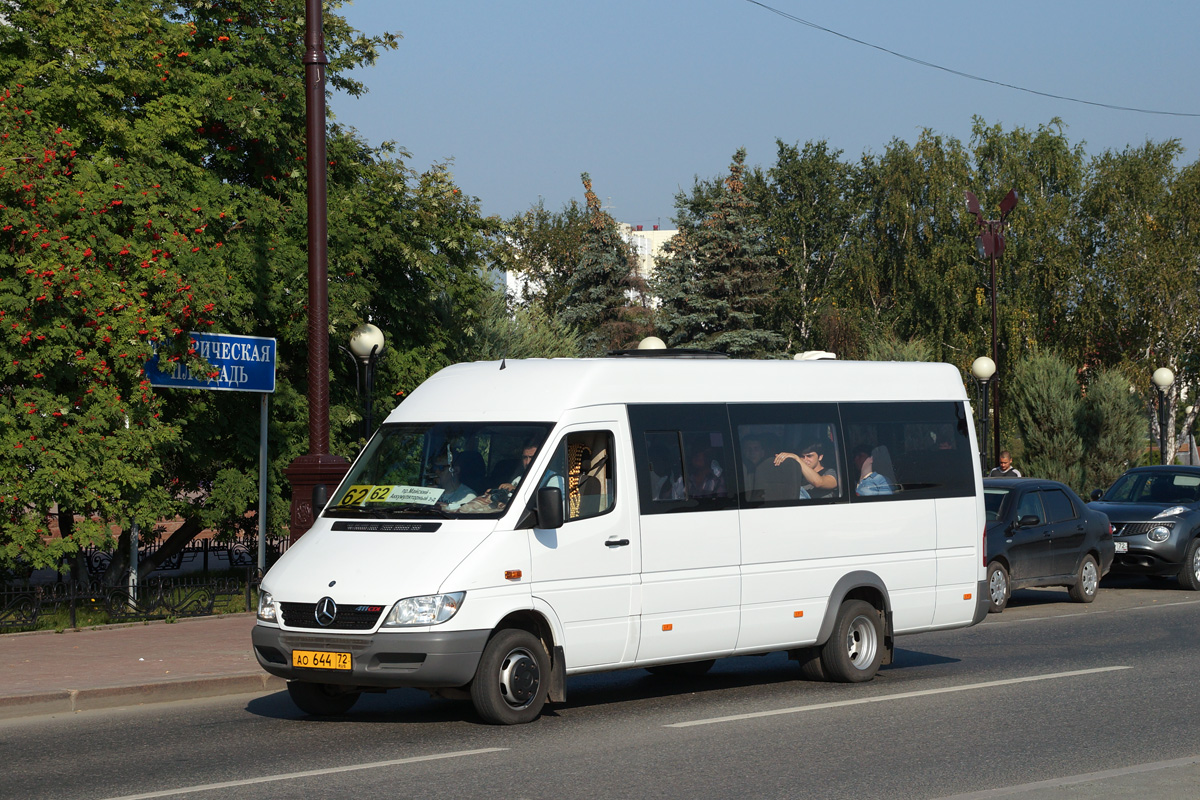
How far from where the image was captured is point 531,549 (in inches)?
371

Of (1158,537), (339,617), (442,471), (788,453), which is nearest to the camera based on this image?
(339,617)

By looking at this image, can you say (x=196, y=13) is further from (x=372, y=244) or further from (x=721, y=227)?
(x=721, y=227)

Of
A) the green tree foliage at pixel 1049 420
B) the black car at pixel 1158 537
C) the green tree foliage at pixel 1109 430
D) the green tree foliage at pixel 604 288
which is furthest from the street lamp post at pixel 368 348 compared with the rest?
the green tree foliage at pixel 604 288

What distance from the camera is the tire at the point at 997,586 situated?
711 inches

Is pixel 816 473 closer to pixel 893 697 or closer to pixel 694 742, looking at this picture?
pixel 893 697

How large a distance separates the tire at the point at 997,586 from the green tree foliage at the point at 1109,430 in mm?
22235

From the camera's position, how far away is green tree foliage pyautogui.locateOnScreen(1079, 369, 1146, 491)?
3938cm

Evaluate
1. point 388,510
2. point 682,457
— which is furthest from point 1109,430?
point 388,510

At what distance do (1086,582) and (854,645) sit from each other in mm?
8876

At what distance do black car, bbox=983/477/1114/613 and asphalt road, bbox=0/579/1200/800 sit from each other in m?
5.36

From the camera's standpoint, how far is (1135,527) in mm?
21453

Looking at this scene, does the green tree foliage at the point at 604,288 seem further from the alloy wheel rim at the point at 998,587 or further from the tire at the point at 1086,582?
the alloy wheel rim at the point at 998,587

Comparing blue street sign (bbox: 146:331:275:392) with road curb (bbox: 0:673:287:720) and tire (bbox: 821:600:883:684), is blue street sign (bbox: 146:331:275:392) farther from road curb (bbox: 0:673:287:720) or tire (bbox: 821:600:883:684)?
tire (bbox: 821:600:883:684)

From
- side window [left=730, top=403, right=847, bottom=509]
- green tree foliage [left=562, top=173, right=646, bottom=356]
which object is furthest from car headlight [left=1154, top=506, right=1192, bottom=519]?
green tree foliage [left=562, top=173, right=646, bottom=356]
